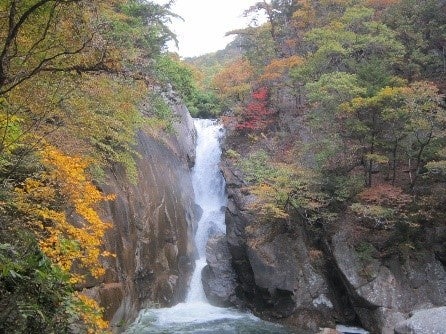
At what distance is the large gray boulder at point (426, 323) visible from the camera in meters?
9.97

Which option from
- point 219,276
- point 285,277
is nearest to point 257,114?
point 219,276

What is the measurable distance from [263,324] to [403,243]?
5.68m

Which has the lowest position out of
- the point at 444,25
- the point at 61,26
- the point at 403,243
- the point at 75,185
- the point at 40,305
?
the point at 403,243

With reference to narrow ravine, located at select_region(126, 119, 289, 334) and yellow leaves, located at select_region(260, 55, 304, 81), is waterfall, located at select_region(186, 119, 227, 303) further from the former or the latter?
yellow leaves, located at select_region(260, 55, 304, 81)

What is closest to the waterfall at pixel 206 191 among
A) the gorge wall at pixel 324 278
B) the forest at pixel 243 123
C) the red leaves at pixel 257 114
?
the gorge wall at pixel 324 278

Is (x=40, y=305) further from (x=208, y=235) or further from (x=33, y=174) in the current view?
(x=208, y=235)

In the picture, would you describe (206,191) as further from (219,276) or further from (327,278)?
(327,278)

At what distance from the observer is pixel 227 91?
78.4 feet

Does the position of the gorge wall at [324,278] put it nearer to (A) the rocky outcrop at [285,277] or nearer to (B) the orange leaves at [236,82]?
(A) the rocky outcrop at [285,277]

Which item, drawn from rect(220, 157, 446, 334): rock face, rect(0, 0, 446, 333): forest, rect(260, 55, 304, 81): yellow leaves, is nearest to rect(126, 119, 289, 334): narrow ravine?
rect(220, 157, 446, 334): rock face

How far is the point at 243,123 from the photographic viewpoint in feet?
71.2

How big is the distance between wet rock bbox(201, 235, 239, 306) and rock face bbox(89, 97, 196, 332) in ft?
2.97

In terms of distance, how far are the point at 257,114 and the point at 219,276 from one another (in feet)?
31.0

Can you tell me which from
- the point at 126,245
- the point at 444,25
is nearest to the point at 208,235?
the point at 126,245
